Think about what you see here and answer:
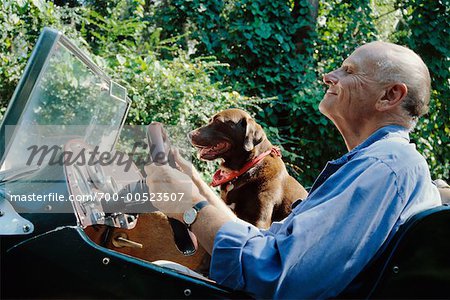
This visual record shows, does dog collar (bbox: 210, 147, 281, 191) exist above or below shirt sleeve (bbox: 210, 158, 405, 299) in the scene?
below

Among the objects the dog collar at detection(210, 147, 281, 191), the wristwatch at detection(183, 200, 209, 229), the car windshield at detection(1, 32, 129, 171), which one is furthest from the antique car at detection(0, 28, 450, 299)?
the dog collar at detection(210, 147, 281, 191)

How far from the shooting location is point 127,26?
7711 millimetres

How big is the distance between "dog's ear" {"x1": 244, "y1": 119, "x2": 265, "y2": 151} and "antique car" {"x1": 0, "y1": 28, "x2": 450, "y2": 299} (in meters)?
1.84

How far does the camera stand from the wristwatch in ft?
5.85

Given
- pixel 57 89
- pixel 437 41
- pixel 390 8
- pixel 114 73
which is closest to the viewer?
pixel 57 89

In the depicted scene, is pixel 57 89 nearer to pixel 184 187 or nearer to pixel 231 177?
pixel 184 187

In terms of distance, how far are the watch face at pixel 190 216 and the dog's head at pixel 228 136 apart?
2.08 metres

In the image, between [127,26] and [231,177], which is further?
[127,26]

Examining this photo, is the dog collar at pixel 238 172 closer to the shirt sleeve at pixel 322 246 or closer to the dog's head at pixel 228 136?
the dog's head at pixel 228 136

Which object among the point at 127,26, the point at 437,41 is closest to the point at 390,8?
the point at 437,41

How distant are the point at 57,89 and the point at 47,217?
0.55 meters

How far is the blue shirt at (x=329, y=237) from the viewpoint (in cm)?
157

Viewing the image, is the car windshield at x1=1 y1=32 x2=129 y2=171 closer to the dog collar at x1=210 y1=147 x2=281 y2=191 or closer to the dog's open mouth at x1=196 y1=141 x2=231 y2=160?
the dog collar at x1=210 y1=147 x2=281 y2=191

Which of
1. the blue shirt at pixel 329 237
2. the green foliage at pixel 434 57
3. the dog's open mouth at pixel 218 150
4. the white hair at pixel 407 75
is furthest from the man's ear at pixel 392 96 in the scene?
the green foliage at pixel 434 57
